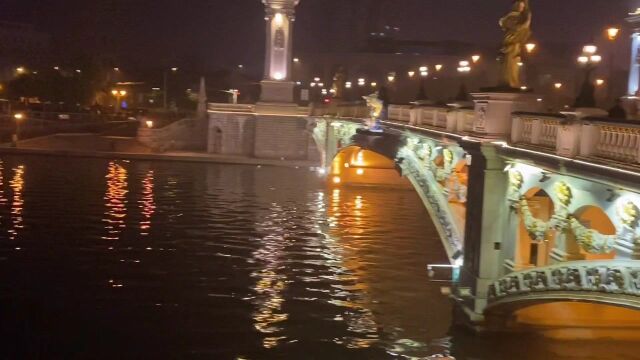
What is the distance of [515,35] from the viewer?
16516mm

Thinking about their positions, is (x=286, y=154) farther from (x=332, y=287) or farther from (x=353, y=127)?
(x=332, y=287)

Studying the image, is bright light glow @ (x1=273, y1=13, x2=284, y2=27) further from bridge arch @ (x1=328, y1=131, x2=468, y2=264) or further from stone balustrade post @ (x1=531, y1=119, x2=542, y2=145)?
stone balustrade post @ (x1=531, y1=119, x2=542, y2=145)

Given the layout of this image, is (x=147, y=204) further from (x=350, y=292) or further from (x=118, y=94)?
(x=118, y=94)

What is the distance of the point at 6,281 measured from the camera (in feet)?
79.6

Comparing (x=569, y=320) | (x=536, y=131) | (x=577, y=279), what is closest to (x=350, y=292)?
(x=569, y=320)

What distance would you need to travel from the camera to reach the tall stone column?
68812 millimetres

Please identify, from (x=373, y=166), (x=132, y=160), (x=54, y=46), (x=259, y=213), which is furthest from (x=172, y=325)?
(x=54, y=46)

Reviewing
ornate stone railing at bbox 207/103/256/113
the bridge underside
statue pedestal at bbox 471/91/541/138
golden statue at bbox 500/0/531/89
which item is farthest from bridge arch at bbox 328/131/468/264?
ornate stone railing at bbox 207/103/256/113

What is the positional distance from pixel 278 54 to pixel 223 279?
46338 mm

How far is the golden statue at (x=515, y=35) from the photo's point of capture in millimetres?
16531

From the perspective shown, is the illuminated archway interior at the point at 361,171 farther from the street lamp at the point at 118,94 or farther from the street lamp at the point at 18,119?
the street lamp at the point at 118,94

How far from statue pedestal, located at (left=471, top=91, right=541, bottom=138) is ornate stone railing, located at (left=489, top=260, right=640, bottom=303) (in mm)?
2930

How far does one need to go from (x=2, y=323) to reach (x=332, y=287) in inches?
358

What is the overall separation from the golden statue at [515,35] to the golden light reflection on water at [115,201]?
19346mm
